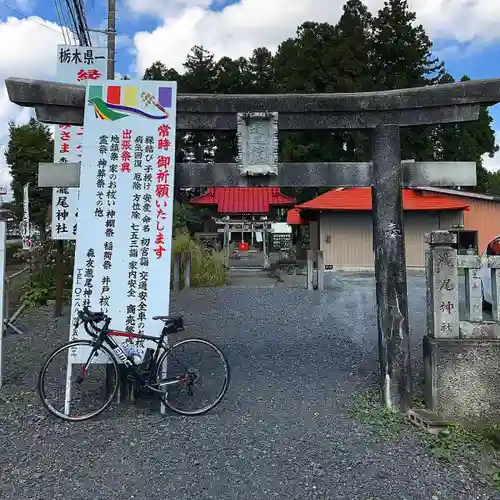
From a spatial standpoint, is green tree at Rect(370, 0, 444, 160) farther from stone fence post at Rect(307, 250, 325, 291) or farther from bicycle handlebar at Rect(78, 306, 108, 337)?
bicycle handlebar at Rect(78, 306, 108, 337)

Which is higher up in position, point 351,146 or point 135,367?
point 351,146

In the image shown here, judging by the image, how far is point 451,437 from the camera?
4145 millimetres

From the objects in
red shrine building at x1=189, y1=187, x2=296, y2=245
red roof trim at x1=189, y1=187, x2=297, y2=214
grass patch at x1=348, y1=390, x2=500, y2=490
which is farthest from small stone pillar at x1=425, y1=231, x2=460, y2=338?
red roof trim at x1=189, y1=187, x2=297, y2=214

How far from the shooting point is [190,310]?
36.3ft

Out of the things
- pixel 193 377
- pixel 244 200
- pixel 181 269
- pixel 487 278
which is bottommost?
pixel 193 377

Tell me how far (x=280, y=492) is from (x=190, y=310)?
7.93 meters

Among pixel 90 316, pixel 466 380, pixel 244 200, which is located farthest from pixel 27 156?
pixel 466 380

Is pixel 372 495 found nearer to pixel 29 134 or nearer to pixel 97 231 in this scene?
pixel 97 231

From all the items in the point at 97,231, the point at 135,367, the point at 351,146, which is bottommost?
the point at 135,367

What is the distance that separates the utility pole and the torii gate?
508 centimetres

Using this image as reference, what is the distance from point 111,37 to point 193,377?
25.6 ft

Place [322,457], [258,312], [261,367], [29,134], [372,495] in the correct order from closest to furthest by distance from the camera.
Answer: [372,495] → [322,457] → [261,367] → [258,312] → [29,134]

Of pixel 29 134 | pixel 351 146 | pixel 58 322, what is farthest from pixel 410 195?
pixel 29 134

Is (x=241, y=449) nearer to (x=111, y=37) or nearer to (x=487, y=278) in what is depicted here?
(x=487, y=278)
